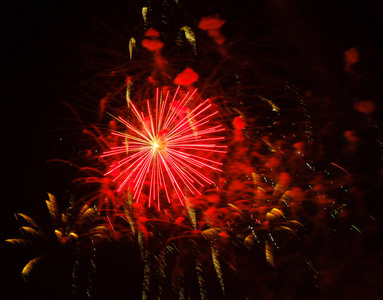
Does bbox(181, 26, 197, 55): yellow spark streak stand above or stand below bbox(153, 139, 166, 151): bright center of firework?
above

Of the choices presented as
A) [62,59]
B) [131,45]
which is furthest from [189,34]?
[62,59]

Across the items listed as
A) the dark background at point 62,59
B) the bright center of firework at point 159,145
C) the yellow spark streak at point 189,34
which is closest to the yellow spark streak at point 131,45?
the dark background at point 62,59

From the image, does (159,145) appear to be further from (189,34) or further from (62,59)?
(62,59)

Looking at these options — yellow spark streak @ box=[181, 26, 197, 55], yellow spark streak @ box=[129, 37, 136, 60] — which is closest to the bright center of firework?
yellow spark streak @ box=[129, 37, 136, 60]

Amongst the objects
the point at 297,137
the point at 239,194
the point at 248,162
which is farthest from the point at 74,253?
the point at 297,137

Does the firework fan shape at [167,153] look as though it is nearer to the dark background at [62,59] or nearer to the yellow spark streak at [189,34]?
the yellow spark streak at [189,34]

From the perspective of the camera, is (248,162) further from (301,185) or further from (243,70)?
(243,70)

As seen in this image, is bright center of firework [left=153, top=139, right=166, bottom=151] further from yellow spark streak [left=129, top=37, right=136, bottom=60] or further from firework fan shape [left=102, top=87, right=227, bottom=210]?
yellow spark streak [left=129, top=37, right=136, bottom=60]
